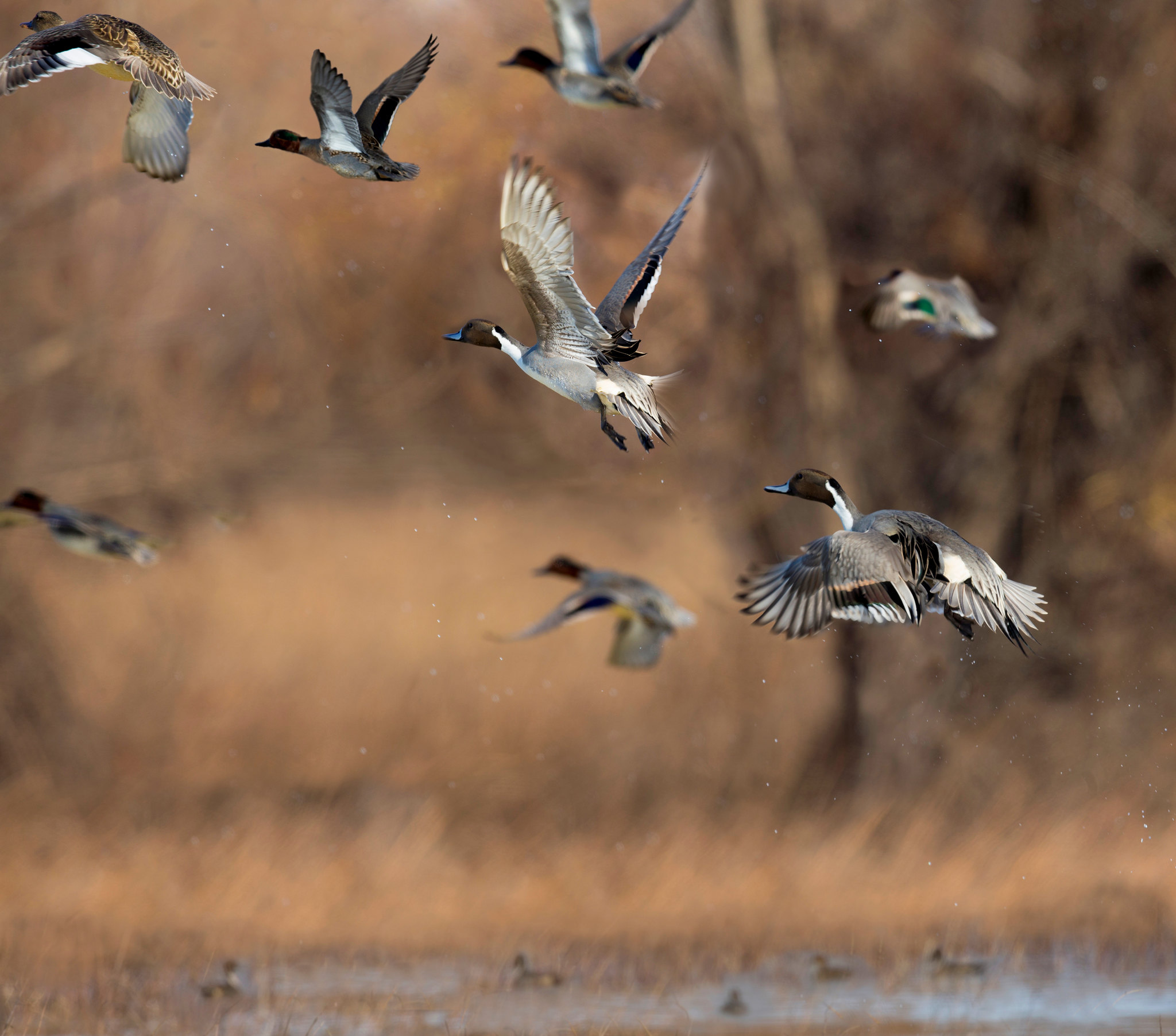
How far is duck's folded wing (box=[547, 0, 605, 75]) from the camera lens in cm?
321

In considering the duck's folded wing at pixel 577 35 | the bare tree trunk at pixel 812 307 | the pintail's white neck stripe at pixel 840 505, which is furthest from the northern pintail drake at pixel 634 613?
the bare tree trunk at pixel 812 307

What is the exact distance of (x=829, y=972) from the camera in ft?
18.8

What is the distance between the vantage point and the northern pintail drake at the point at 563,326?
9.87 ft

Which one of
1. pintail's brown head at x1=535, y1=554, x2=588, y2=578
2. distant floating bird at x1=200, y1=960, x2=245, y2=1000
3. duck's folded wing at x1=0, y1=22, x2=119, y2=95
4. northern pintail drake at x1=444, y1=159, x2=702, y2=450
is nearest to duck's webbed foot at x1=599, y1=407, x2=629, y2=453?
northern pintail drake at x1=444, y1=159, x2=702, y2=450

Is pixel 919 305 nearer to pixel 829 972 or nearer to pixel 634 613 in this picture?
pixel 634 613

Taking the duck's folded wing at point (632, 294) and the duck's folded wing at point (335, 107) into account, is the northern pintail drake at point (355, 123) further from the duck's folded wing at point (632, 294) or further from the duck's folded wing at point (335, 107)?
the duck's folded wing at point (632, 294)

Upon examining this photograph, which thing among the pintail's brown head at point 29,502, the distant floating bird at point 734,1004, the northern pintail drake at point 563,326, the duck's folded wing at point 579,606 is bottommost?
the distant floating bird at point 734,1004

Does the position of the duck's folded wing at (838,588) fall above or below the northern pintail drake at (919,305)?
below

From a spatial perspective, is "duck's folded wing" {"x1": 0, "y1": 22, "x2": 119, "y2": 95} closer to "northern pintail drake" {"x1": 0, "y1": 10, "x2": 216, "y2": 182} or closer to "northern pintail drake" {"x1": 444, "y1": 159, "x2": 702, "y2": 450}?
"northern pintail drake" {"x1": 0, "y1": 10, "x2": 216, "y2": 182}

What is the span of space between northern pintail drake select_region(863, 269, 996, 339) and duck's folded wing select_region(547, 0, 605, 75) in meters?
1.94

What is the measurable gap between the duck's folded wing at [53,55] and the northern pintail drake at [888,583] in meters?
1.85

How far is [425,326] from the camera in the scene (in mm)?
7168

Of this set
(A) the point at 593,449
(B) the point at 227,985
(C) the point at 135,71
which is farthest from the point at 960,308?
(B) the point at 227,985

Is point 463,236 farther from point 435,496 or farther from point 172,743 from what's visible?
point 172,743
